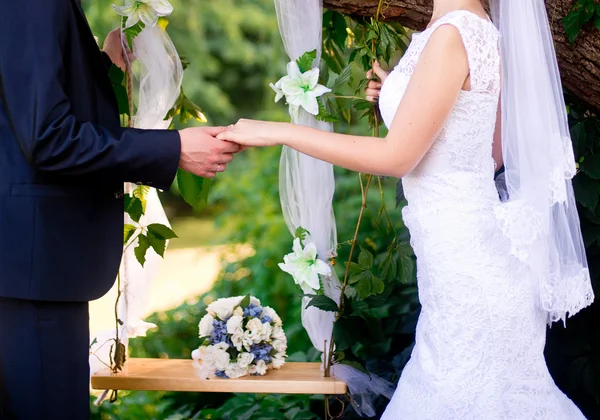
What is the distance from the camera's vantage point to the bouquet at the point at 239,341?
284cm

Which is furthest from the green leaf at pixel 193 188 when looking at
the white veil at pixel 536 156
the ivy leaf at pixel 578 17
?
the ivy leaf at pixel 578 17

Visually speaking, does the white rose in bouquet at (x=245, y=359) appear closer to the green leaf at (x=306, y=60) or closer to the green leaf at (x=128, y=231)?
the green leaf at (x=128, y=231)

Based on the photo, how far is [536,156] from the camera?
7.02 feet

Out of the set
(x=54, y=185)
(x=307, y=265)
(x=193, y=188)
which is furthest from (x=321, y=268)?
(x=54, y=185)

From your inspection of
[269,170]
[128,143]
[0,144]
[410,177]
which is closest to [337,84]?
[410,177]

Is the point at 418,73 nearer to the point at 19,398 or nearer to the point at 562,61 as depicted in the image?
the point at 562,61

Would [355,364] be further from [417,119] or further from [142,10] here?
[142,10]

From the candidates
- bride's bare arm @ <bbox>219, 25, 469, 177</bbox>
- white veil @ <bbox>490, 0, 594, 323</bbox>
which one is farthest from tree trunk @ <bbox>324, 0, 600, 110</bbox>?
bride's bare arm @ <bbox>219, 25, 469, 177</bbox>

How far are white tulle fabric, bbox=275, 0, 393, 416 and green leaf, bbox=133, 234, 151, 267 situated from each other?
0.49 metres

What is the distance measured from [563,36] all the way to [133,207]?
5.15ft

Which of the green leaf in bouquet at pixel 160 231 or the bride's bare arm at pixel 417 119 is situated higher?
the bride's bare arm at pixel 417 119

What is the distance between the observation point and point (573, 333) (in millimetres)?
3221

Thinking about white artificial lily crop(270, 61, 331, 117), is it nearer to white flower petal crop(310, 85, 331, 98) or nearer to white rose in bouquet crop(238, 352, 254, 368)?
white flower petal crop(310, 85, 331, 98)

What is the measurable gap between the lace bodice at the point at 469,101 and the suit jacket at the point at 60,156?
0.66m
